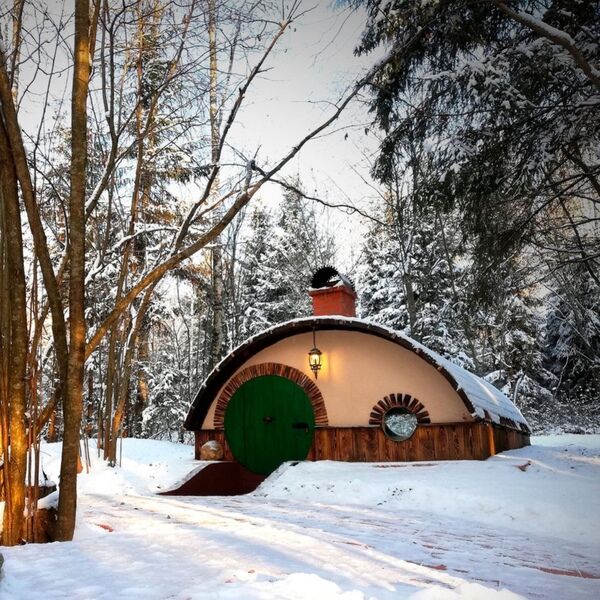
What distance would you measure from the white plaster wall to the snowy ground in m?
1.38

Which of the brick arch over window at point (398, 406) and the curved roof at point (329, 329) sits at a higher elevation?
the curved roof at point (329, 329)

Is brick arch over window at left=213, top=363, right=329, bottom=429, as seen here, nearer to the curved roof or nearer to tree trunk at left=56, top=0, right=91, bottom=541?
the curved roof

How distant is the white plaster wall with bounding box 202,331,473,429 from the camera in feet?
33.5

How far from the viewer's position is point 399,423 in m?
10.5

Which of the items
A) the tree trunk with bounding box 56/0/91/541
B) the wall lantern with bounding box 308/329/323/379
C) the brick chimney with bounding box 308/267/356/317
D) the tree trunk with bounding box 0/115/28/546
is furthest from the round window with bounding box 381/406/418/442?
the tree trunk with bounding box 0/115/28/546

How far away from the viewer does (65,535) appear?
352cm

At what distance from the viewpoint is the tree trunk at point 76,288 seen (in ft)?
11.9

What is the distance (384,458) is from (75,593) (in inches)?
339

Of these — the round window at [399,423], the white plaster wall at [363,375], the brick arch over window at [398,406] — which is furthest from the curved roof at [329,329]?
the round window at [399,423]

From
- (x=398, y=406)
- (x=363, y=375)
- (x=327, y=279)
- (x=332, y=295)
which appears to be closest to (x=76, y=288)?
(x=363, y=375)

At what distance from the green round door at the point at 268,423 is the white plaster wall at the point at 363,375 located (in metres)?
0.52

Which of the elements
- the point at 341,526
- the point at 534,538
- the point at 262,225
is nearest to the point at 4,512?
the point at 341,526

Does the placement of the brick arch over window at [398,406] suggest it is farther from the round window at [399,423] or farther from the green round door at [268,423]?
the green round door at [268,423]

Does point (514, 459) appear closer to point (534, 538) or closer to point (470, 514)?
point (470, 514)
